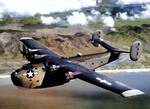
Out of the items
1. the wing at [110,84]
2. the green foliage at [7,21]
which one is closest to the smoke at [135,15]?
the green foliage at [7,21]

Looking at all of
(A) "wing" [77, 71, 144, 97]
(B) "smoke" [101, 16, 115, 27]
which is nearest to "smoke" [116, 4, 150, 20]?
(B) "smoke" [101, 16, 115, 27]

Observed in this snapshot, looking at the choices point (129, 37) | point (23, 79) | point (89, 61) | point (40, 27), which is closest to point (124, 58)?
point (129, 37)

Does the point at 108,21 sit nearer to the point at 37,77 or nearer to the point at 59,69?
the point at 59,69

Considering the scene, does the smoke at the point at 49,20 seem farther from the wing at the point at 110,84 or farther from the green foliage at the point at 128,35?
the wing at the point at 110,84

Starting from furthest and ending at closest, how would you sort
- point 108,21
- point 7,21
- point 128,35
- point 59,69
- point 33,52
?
point 128,35 → point 108,21 → point 7,21 → point 33,52 → point 59,69

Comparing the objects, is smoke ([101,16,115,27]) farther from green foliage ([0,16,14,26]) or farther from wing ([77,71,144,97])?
wing ([77,71,144,97])

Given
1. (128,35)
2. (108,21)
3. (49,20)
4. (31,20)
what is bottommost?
(128,35)

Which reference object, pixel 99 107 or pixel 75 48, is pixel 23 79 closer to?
pixel 99 107

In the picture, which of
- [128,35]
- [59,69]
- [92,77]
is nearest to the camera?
[92,77]

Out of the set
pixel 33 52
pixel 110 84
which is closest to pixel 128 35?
pixel 33 52
